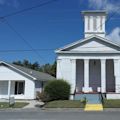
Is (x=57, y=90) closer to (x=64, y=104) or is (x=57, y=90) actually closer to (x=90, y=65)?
(x=64, y=104)

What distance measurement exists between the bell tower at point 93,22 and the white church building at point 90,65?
4.98m

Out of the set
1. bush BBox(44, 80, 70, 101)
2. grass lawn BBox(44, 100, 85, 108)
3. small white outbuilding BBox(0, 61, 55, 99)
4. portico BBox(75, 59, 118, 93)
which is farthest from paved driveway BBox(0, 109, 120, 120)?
small white outbuilding BBox(0, 61, 55, 99)

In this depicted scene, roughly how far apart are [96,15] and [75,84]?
1155 cm

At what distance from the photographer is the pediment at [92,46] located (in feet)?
138

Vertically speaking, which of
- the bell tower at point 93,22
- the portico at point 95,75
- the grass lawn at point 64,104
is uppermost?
the bell tower at point 93,22

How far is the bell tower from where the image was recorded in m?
47.6

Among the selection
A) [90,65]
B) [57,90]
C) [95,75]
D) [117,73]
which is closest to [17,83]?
[90,65]

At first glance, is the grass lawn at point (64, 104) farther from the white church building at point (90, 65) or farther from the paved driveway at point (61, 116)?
the white church building at point (90, 65)

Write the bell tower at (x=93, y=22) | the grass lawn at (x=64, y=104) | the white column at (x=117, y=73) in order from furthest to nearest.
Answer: the bell tower at (x=93, y=22)
the white column at (x=117, y=73)
the grass lawn at (x=64, y=104)

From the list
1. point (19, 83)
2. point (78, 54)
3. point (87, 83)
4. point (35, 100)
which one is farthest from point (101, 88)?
point (19, 83)

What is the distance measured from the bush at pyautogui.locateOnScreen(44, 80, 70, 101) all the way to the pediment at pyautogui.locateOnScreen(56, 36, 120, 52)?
844cm

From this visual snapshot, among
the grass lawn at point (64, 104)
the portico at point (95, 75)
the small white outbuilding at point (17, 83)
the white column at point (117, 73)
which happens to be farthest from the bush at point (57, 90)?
the white column at point (117, 73)

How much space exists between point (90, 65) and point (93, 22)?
690cm

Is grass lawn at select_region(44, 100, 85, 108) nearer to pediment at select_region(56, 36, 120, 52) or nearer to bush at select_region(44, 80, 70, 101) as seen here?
bush at select_region(44, 80, 70, 101)
